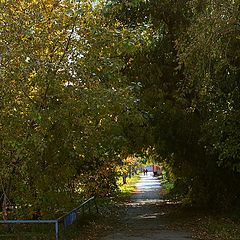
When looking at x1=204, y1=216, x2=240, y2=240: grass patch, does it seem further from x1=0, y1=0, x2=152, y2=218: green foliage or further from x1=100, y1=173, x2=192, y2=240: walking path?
x1=0, y1=0, x2=152, y2=218: green foliage

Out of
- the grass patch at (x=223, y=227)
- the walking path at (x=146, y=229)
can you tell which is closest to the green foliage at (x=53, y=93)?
the walking path at (x=146, y=229)

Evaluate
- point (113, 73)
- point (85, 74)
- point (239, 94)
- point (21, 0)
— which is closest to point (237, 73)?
point (239, 94)

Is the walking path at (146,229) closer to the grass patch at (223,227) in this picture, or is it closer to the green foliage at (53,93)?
the grass patch at (223,227)

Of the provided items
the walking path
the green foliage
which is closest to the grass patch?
the walking path

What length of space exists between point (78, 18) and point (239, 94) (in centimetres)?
507

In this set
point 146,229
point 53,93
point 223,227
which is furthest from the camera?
point 146,229

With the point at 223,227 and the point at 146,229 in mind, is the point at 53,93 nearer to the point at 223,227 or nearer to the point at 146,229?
the point at 146,229

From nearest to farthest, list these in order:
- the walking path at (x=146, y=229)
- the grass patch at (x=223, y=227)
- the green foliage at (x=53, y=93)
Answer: the green foliage at (x=53, y=93), the grass patch at (x=223, y=227), the walking path at (x=146, y=229)

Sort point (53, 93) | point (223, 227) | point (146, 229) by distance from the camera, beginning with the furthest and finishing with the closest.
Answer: point (146, 229) < point (223, 227) < point (53, 93)

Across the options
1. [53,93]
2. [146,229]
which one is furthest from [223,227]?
[53,93]

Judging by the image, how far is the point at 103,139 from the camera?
495 inches

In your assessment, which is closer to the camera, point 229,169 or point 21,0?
point 21,0

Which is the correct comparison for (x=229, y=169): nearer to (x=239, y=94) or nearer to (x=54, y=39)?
(x=239, y=94)

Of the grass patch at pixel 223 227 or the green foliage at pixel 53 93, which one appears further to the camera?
the grass patch at pixel 223 227
